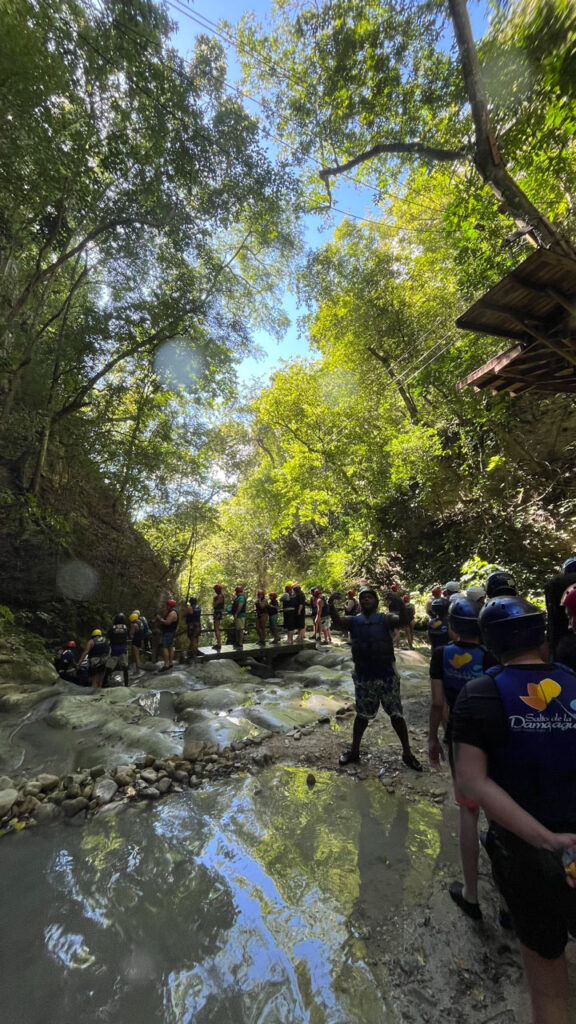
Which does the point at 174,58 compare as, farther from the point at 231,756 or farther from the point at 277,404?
the point at 231,756

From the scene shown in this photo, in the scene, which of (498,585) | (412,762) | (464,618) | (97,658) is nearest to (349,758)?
(412,762)

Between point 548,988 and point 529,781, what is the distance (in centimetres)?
68

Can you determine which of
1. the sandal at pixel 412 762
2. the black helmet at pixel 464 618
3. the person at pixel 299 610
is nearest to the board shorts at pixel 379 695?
the sandal at pixel 412 762

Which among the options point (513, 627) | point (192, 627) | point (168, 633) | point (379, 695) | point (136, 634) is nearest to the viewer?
point (513, 627)

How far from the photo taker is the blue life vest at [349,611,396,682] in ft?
13.8

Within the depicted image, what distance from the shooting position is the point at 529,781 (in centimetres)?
146

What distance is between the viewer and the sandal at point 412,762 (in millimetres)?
4180

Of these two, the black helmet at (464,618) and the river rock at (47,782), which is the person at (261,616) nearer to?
the river rock at (47,782)

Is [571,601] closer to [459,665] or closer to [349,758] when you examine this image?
[459,665]

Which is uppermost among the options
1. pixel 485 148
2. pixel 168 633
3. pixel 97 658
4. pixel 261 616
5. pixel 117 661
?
pixel 485 148

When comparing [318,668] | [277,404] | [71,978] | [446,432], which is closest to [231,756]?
[71,978]

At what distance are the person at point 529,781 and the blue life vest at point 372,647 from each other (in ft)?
8.59

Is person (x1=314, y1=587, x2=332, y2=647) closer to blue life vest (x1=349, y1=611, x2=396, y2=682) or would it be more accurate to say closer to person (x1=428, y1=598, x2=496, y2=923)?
blue life vest (x1=349, y1=611, x2=396, y2=682)

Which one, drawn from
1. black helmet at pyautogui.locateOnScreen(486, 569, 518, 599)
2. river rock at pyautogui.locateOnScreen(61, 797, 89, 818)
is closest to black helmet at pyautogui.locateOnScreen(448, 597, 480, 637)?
black helmet at pyautogui.locateOnScreen(486, 569, 518, 599)
